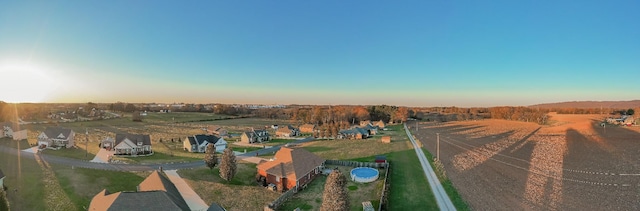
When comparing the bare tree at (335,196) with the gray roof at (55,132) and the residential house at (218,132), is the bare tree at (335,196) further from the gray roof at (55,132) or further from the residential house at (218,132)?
the residential house at (218,132)

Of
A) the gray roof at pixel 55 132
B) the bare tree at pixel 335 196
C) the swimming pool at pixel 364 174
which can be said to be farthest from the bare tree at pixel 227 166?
the gray roof at pixel 55 132

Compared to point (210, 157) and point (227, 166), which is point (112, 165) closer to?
point (210, 157)

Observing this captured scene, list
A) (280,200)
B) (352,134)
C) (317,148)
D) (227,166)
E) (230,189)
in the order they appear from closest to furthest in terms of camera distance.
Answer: (280,200), (230,189), (227,166), (317,148), (352,134)

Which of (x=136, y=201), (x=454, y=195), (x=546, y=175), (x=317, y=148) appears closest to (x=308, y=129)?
→ (x=317, y=148)

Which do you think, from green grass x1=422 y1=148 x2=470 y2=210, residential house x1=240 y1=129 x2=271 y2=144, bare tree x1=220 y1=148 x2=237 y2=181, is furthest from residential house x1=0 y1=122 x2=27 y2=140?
green grass x1=422 y1=148 x2=470 y2=210

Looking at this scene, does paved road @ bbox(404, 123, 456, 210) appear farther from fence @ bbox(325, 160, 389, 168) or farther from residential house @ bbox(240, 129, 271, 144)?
residential house @ bbox(240, 129, 271, 144)
